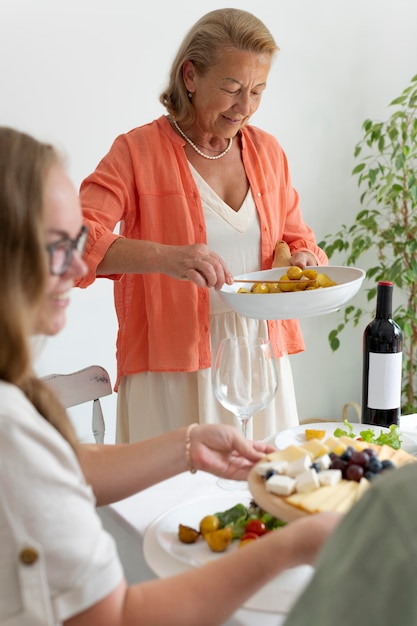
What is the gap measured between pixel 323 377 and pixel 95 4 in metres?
1.98

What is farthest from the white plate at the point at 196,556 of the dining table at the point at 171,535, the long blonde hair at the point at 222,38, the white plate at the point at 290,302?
the long blonde hair at the point at 222,38

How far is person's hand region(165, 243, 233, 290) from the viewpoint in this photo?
6.07ft

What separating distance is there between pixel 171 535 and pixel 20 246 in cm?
54

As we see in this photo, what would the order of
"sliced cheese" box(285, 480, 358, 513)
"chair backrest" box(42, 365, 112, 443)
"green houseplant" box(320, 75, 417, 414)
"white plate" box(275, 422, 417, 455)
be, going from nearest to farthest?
"sliced cheese" box(285, 480, 358, 513) < "white plate" box(275, 422, 417, 455) < "chair backrest" box(42, 365, 112, 443) < "green houseplant" box(320, 75, 417, 414)

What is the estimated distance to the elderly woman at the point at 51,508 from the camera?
0.86 m

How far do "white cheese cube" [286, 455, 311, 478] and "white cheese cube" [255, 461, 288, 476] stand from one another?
0.01 metres

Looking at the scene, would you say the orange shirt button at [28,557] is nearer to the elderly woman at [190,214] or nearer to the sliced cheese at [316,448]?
the sliced cheese at [316,448]

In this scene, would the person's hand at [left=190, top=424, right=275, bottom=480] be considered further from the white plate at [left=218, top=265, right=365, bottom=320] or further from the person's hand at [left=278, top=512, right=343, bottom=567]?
the white plate at [left=218, top=265, right=365, bottom=320]

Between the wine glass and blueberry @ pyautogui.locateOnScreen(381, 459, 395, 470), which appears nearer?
blueberry @ pyautogui.locateOnScreen(381, 459, 395, 470)

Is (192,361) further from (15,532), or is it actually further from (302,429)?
(15,532)

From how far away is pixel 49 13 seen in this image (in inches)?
113

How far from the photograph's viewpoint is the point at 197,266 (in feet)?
6.07

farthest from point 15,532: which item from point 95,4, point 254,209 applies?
point 95,4

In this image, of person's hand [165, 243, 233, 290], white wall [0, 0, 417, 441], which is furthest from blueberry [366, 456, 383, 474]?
white wall [0, 0, 417, 441]
